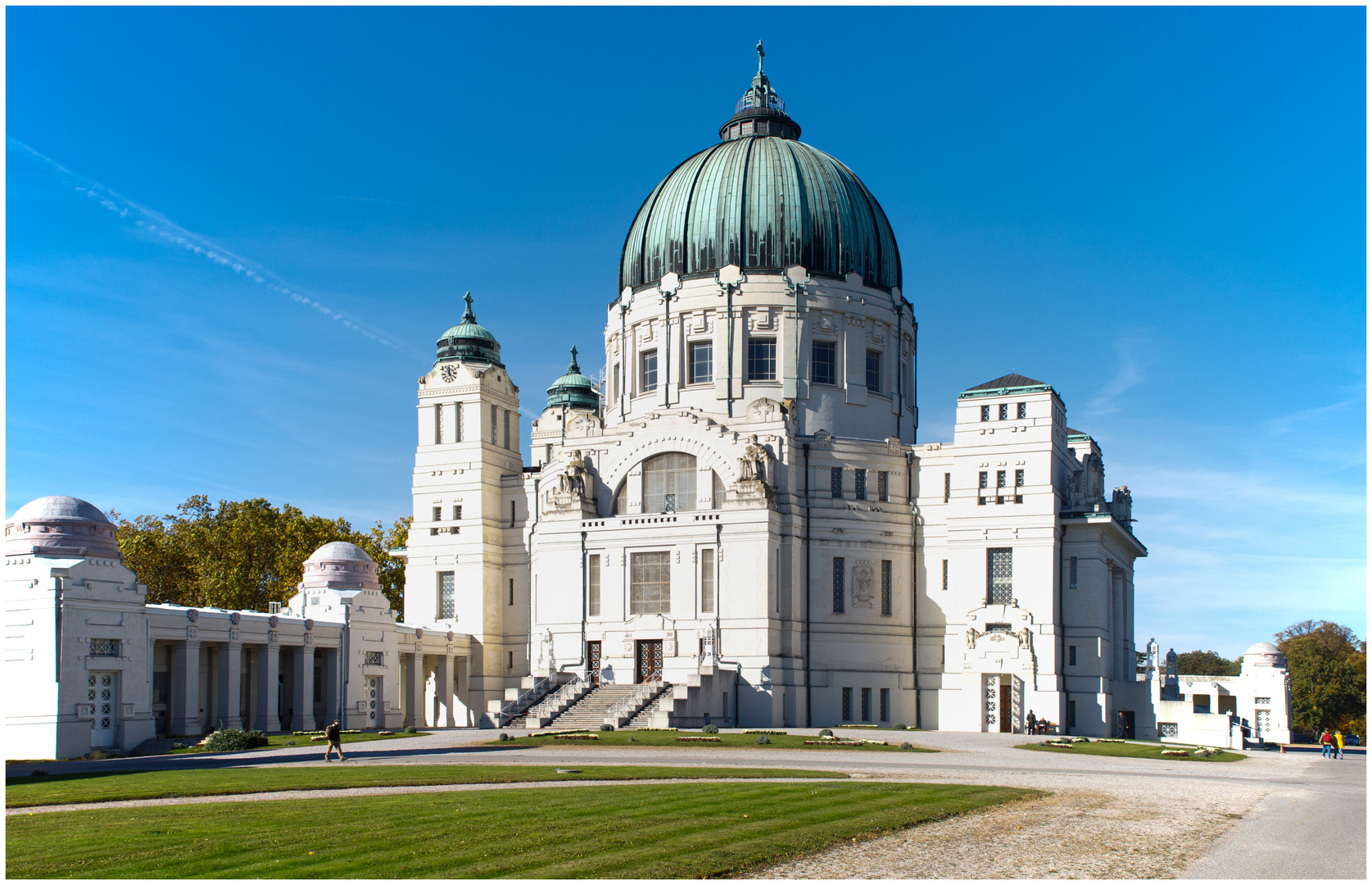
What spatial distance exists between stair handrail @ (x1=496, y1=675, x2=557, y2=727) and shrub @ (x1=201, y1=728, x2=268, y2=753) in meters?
16.4

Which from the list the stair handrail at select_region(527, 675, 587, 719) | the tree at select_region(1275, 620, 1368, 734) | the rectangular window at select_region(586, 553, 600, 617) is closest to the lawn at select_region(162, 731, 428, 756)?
the stair handrail at select_region(527, 675, 587, 719)

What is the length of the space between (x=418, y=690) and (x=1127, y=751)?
121 feet

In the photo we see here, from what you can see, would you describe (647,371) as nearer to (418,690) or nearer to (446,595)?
(446,595)

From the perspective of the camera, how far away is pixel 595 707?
61.4 metres

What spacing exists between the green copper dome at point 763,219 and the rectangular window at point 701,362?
436cm

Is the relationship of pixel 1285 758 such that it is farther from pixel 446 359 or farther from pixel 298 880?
pixel 446 359

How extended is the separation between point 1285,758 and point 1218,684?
1202 inches

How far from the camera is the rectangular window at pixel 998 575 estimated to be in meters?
67.9

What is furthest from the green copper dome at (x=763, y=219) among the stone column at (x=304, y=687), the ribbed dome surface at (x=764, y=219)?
the stone column at (x=304, y=687)

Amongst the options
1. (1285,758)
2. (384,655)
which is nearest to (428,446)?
(384,655)

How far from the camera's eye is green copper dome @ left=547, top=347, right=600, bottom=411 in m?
91.4

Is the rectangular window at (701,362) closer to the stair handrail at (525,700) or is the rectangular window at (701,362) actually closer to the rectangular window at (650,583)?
the rectangular window at (650,583)

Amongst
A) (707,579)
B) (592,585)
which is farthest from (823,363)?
(592,585)

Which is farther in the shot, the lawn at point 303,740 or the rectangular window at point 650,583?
the rectangular window at point 650,583
